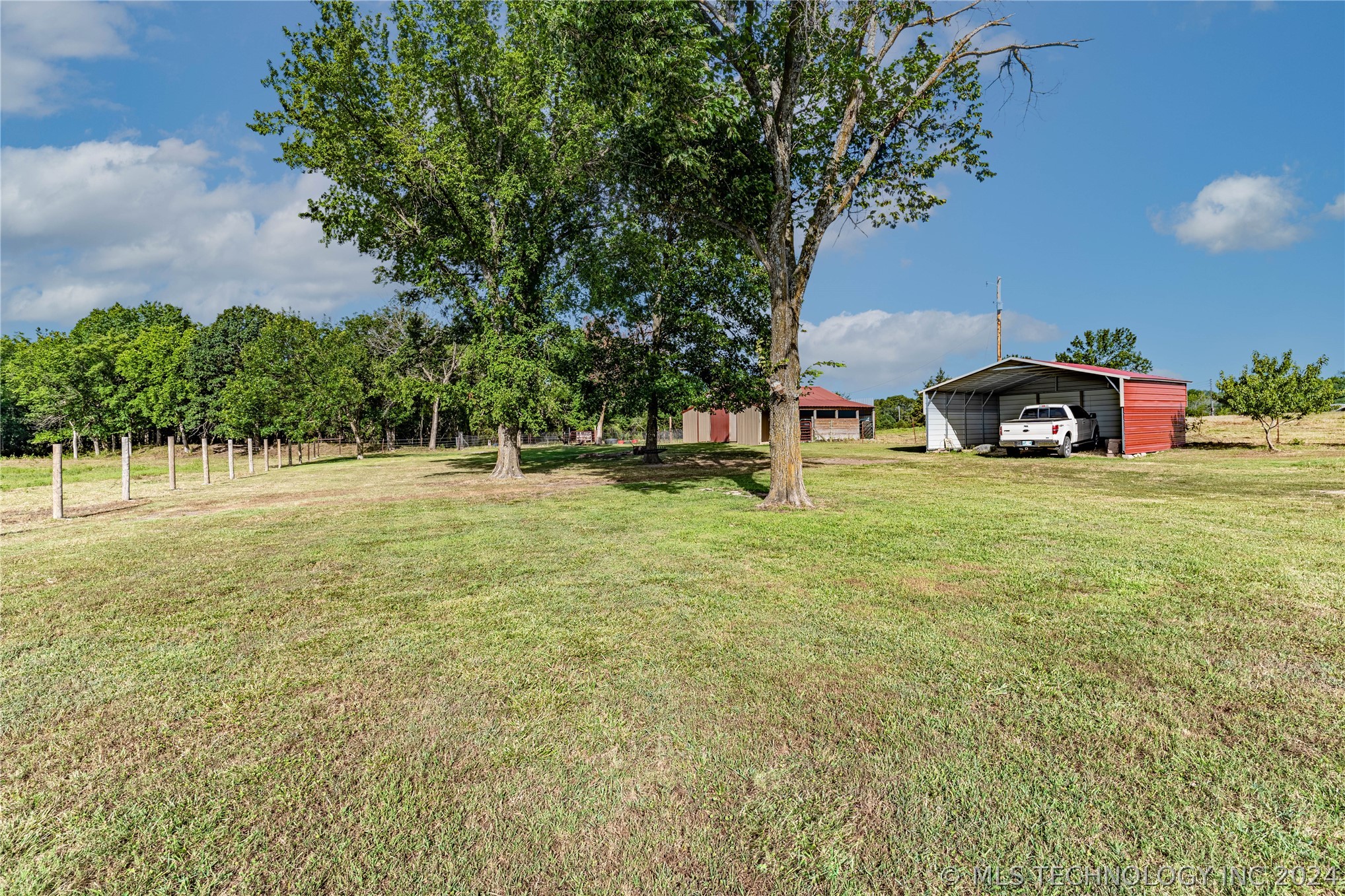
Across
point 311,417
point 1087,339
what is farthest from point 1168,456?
point 311,417

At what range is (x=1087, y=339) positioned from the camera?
3328cm

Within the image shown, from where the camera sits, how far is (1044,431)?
72.5 ft

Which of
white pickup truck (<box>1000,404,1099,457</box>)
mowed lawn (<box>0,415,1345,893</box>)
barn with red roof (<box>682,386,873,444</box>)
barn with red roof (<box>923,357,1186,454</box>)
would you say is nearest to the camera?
mowed lawn (<box>0,415,1345,893</box>)

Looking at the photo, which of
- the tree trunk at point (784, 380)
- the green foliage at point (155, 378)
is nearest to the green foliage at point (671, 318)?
the tree trunk at point (784, 380)

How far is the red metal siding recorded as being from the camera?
22703 millimetres

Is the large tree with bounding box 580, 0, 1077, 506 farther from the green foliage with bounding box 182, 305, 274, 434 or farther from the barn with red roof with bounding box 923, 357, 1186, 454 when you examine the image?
the green foliage with bounding box 182, 305, 274, 434

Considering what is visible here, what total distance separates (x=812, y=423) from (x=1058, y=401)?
17.9 m

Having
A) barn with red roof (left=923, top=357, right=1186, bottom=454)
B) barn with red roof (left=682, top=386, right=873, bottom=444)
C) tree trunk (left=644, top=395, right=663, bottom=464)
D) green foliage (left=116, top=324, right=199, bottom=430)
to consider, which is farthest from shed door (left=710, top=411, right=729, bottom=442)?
green foliage (left=116, top=324, right=199, bottom=430)

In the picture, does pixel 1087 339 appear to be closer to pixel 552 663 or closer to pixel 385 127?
pixel 385 127

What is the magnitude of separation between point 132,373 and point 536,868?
181 ft

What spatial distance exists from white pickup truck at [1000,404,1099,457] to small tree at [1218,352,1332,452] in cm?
594

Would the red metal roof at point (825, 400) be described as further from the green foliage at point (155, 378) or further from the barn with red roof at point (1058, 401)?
the green foliage at point (155, 378)

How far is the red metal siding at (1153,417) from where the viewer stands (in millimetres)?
22703

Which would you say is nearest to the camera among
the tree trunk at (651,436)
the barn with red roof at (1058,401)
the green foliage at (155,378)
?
the tree trunk at (651,436)
